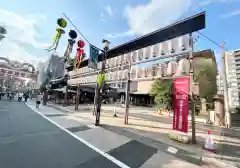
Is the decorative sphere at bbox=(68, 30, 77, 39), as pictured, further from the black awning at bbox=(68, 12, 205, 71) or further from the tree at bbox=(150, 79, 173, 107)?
the tree at bbox=(150, 79, 173, 107)

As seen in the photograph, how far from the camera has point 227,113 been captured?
43.9 feet

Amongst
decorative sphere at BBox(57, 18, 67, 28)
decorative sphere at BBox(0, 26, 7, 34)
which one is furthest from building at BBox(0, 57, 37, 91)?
decorative sphere at BBox(57, 18, 67, 28)

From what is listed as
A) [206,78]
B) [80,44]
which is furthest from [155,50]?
[206,78]

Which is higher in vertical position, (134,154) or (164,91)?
(164,91)

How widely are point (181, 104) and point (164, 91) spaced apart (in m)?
13.7

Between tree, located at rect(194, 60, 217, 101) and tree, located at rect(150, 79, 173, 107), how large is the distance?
4155 millimetres

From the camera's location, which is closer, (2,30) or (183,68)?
(183,68)

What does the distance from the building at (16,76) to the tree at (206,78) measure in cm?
6662

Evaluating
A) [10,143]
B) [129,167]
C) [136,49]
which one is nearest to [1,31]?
[136,49]

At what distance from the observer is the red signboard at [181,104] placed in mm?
7707

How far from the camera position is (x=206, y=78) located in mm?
22281

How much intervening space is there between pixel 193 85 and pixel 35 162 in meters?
6.95

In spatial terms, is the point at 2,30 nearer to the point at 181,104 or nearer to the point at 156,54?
the point at 156,54

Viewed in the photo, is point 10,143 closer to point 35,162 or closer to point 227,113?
point 35,162
